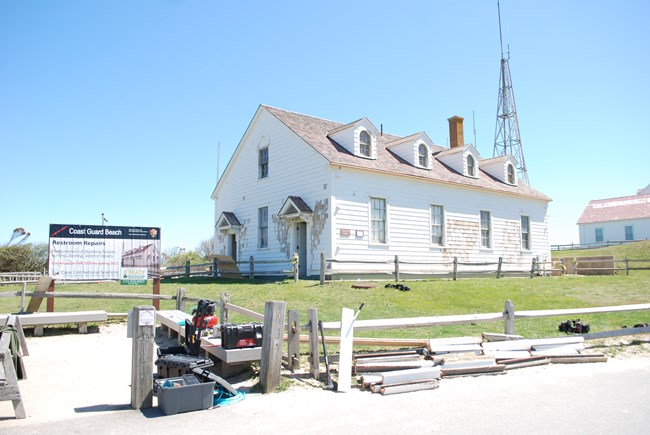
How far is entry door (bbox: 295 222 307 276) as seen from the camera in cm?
2158

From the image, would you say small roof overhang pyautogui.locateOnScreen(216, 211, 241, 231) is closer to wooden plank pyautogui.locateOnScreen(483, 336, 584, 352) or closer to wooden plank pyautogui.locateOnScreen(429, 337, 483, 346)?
wooden plank pyautogui.locateOnScreen(429, 337, 483, 346)

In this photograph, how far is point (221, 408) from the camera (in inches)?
242

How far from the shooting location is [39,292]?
12.2m

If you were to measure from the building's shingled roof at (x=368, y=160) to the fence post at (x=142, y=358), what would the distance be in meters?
13.8

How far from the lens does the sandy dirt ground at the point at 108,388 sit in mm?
5816

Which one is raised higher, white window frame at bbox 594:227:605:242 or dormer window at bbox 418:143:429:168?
dormer window at bbox 418:143:429:168

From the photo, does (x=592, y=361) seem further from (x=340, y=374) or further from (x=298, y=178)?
(x=298, y=178)

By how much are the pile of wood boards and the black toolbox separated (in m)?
1.61

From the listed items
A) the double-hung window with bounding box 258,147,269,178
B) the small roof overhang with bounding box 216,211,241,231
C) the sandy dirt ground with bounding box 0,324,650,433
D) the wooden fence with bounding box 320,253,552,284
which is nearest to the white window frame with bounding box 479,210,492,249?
the wooden fence with bounding box 320,253,552,284

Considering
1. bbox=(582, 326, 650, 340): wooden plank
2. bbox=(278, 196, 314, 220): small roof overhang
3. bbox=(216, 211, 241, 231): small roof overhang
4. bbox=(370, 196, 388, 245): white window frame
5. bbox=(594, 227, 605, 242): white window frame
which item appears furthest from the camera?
bbox=(594, 227, 605, 242): white window frame

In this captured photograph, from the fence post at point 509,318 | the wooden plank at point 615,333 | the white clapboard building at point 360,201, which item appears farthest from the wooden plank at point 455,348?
the white clapboard building at point 360,201

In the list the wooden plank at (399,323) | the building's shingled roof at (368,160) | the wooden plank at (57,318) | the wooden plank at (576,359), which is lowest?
the wooden plank at (576,359)

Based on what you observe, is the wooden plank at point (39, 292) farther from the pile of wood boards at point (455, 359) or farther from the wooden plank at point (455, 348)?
the wooden plank at point (455, 348)

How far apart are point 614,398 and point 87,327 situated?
36.9 ft
